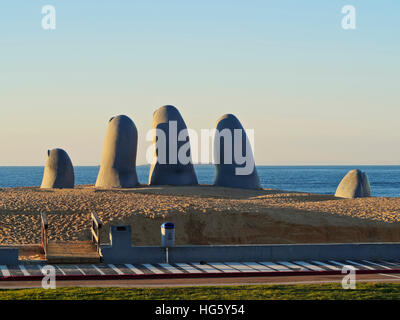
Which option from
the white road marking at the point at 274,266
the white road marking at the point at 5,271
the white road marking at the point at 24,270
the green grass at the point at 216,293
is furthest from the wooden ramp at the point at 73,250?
the white road marking at the point at 274,266

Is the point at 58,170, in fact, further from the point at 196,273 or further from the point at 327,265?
the point at 327,265

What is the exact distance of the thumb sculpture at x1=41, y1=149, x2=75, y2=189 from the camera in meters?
38.8

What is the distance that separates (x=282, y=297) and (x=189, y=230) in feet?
45.2

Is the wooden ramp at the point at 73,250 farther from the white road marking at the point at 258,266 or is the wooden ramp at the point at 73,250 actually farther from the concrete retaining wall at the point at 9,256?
the white road marking at the point at 258,266

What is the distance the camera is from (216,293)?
11953 millimetres

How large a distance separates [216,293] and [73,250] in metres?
6.20

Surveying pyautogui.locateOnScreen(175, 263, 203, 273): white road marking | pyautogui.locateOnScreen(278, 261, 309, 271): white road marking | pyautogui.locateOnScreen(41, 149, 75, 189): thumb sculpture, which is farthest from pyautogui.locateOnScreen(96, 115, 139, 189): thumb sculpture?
pyautogui.locateOnScreen(278, 261, 309, 271): white road marking

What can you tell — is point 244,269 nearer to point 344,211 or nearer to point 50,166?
point 344,211

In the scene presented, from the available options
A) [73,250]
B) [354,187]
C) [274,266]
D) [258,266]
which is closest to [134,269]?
[73,250]

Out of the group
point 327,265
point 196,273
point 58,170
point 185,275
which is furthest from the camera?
point 58,170

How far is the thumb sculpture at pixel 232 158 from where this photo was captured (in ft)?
133

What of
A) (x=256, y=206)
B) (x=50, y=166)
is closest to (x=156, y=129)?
(x=50, y=166)

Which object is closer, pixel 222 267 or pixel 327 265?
pixel 222 267

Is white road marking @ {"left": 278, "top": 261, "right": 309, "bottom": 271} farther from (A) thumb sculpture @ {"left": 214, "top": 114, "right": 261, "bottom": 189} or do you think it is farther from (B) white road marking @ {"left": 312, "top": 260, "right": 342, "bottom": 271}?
(A) thumb sculpture @ {"left": 214, "top": 114, "right": 261, "bottom": 189}
